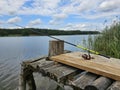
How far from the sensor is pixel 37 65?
4035 mm

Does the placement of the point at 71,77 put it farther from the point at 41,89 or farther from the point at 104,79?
the point at 41,89

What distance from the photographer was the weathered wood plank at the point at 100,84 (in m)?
2.59

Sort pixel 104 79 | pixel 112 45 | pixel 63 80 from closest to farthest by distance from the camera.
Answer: pixel 104 79, pixel 63 80, pixel 112 45

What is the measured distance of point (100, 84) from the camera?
9.04 ft

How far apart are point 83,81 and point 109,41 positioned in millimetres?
4319

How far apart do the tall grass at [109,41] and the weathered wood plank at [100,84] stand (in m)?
3.04

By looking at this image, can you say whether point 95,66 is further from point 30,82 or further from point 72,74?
point 30,82

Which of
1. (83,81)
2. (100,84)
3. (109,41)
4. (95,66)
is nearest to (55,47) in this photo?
(95,66)

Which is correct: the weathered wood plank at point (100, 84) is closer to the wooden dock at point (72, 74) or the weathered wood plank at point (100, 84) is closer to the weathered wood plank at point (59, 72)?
the wooden dock at point (72, 74)

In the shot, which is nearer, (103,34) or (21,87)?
(21,87)

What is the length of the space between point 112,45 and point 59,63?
2917 millimetres

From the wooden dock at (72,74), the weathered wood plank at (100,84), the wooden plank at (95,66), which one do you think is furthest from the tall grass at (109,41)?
the weathered wood plank at (100,84)

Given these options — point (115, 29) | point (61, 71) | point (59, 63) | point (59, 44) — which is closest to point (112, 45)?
point (115, 29)

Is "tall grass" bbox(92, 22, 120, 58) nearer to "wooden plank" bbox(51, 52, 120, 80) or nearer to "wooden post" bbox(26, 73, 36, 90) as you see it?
"wooden plank" bbox(51, 52, 120, 80)
